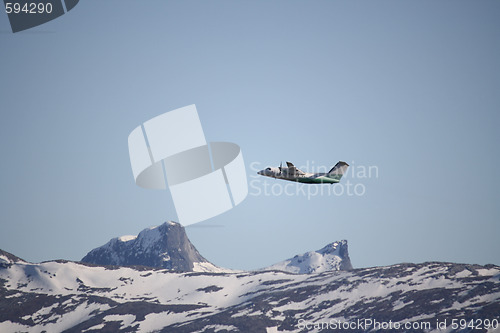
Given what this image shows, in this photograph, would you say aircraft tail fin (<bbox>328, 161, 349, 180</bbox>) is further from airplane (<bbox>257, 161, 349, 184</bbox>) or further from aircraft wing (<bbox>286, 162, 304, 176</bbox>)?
aircraft wing (<bbox>286, 162, 304, 176</bbox>)

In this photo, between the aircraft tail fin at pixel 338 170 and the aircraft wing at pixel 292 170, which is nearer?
the aircraft wing at pixel 292 170

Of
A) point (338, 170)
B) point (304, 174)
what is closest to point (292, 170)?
point (304, 174)

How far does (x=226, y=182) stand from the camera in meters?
199

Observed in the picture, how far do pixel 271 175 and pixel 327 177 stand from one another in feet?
57.6

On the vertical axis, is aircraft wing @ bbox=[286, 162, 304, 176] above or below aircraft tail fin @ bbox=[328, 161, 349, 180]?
above

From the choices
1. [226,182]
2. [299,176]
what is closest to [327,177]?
[299,176]

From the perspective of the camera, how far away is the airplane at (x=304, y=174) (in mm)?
186000

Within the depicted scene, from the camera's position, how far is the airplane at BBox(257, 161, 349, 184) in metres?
186

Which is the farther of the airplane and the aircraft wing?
the airplane

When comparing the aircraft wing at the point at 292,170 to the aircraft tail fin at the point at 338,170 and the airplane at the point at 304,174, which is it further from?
the aircraft tail fin at the point at 338,170

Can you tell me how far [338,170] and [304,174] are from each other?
1259 centimetres

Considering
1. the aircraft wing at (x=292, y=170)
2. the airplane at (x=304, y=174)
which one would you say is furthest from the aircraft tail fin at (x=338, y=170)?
the aircraft wing at (x=292, y=170)

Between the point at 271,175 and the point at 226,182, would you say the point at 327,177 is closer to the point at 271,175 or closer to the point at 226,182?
the point at 271,175

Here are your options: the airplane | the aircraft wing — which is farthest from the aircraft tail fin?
the aircraft wing
